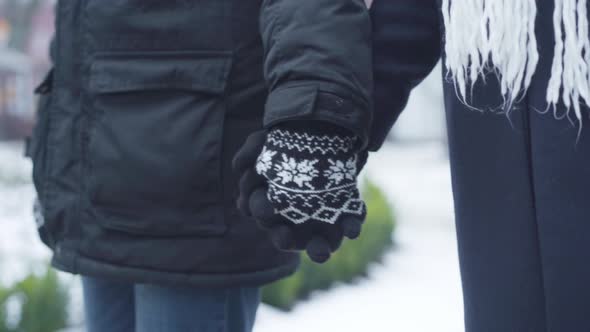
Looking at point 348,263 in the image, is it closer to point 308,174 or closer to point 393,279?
point 393,279

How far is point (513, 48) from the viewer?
82cm

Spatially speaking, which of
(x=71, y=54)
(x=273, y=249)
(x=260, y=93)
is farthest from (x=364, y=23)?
(x=71, y=54)

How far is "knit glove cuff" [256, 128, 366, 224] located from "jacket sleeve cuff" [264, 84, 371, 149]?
3 centimetres

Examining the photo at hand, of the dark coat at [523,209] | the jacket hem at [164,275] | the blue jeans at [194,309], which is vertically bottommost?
the blue jeans at [194,309]

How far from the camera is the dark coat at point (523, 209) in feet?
2.63

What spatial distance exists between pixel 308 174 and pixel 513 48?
29cm

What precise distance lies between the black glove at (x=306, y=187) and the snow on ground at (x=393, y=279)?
2080 mm

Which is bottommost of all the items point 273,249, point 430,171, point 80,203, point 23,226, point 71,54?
point 430,171

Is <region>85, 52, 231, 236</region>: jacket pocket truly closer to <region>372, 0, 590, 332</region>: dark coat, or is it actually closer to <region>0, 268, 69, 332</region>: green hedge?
<region>372, 0, 590, 332</region>: dark coat

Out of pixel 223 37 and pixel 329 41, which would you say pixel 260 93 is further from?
pixel 329 41

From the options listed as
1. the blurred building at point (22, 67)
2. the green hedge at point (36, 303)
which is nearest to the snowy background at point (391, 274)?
the green hedge at point (36, 303)

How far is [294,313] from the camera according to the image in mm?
3314

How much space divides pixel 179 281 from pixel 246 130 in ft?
0.85

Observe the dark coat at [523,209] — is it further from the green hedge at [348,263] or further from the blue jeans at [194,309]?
the green hedge at [348,263]
